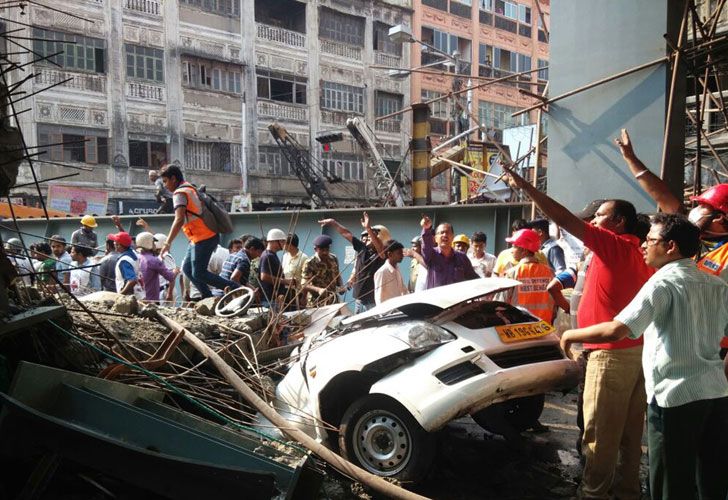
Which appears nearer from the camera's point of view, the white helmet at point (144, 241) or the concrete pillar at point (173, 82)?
the white helmet at point (144, 241)

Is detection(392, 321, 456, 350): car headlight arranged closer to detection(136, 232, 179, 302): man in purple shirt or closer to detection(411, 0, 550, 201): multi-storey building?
detection(136, 232, 179, 302): man in purple shirt

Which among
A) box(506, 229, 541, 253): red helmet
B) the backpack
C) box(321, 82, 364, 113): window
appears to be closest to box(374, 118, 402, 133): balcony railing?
box(321, 82, 364, 113): window

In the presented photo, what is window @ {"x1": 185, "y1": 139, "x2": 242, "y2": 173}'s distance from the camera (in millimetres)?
31312

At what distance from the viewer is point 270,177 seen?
3356 cm

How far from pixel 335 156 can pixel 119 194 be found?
483 inches

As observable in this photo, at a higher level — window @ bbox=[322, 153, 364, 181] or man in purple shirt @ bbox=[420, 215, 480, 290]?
window @ bbox=[322, 153, 364, 181]

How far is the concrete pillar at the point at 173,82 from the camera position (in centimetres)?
3045

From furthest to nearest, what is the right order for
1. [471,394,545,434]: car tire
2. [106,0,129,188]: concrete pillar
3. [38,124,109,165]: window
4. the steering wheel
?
1. [106,0,129,188]: concrete pillar
2. [38,124,109,165]: window
3. the steering wheel
4. [471,394,545,434]: car tire

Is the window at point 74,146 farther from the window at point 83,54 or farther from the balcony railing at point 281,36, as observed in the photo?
the balcony railing at point 281,36

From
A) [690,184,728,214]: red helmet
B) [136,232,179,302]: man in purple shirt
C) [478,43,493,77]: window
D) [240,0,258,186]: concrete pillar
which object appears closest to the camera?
[690,184,728,214]: red helmet

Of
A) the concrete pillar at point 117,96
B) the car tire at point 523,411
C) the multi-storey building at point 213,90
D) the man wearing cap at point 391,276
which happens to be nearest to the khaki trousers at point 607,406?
the car tire at point 523,411

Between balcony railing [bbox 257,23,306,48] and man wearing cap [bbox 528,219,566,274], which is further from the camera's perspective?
balcony railing [bbox 257,23,306,48]

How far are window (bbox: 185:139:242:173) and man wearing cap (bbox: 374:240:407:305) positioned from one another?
83.7 ft

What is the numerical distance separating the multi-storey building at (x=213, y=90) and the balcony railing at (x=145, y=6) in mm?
59
